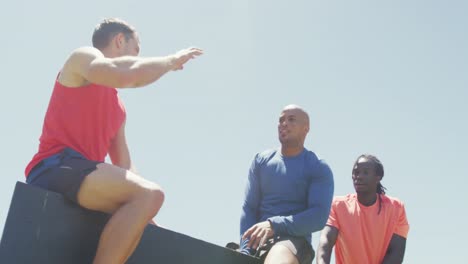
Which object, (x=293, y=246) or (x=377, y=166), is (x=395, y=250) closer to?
(x=377, y=166)

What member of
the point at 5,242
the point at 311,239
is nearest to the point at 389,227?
the point at 311,239

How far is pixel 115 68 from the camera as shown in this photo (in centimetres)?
339

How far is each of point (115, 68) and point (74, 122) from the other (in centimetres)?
52

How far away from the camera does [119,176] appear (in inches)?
136

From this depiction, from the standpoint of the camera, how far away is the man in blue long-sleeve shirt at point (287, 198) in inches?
183

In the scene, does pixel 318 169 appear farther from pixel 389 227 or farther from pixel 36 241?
pixel 36 241

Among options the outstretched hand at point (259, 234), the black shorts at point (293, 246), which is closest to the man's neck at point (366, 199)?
the black shorts at point (293, 246)

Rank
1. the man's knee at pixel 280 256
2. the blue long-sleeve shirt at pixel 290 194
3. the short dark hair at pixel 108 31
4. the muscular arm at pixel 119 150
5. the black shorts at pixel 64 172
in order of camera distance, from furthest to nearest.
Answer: the blue long-sleeve shirt at pixel 290 194, the man's knee at pixel 280 256, the muscular arm at pixel 119 150, the short dark hair at pixel 108 31, the black shorts at pixel 64 172

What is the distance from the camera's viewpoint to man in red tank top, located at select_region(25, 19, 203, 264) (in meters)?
3.39

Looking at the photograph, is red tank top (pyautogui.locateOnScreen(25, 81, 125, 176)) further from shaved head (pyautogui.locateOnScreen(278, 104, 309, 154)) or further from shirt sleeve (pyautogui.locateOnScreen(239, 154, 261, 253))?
shaved head (pyautogui.locateOnScreen(278, 104, 309, 154))

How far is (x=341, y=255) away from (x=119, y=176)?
10.7 ft

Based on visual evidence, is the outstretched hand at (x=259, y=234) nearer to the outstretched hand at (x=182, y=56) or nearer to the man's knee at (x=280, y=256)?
the man's knee at (x=280, y=256)

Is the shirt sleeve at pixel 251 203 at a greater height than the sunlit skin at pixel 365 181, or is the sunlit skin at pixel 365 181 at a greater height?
the sunlit skin at pixel 365 181

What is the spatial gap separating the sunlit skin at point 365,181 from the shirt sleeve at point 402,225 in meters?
0.31
